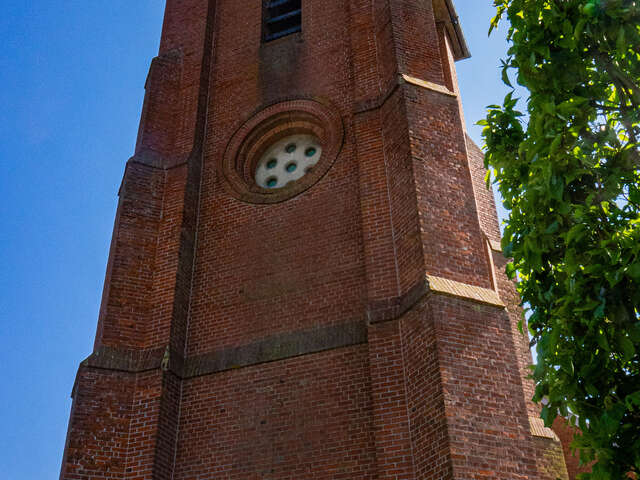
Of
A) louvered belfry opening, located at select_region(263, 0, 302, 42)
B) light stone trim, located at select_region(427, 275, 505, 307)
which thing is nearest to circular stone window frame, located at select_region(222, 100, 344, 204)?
louvered belfry opening, located at select_region(263, 0, 302, 42)

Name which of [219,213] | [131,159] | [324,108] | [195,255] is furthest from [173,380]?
[324,108]

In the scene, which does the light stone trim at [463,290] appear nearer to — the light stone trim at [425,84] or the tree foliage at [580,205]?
the tree foliage at [580,205]

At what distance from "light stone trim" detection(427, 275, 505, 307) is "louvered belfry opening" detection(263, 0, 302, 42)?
7.71 meters

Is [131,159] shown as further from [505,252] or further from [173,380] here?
[505,252]

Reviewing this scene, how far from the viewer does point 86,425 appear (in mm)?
9688

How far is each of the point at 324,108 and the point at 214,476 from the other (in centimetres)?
650

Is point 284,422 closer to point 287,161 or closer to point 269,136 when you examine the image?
point 287,161

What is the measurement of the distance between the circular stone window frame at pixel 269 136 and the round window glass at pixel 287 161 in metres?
0.09

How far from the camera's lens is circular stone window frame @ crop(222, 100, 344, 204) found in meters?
12.2

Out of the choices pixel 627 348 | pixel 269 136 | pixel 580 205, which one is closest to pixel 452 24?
pixel 269 136

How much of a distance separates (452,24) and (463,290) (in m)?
9.52

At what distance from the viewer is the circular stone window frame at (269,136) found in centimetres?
1220

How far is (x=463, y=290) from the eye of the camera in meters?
9.14

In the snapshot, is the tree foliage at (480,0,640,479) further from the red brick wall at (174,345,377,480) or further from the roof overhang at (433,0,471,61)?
the roof overhang at (433,0,471,61)
